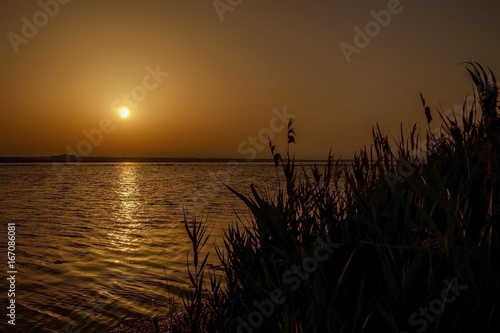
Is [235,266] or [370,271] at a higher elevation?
[370,271]

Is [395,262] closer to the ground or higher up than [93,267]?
higher up

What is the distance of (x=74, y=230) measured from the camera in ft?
49.3

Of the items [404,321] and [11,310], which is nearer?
[404,321]

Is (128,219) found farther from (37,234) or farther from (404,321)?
(404,321)

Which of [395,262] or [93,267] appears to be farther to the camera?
[93,267]

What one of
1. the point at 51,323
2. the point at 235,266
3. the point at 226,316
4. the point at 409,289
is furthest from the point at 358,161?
the point at 51,323

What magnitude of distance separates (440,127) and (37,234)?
13.5 meters

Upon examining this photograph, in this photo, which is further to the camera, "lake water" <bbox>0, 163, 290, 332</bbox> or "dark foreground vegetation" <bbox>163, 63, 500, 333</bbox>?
"lake water" <bbox>0, 163, 290, 332</bbox>

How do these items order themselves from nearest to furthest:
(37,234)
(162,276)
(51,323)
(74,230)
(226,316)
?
(226,316) < (51,323) < (162,276) < (37,234) < (74,230)

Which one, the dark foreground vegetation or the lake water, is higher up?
the dark foreground vegetation

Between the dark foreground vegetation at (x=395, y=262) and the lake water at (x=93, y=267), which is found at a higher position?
the dark foreground vegetation at (x=395, y=262)

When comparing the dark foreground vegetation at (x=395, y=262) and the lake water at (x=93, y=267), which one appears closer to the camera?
the dark foreground vegetation at (x=395, y=262)

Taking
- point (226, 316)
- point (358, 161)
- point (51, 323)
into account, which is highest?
point (358, 161)

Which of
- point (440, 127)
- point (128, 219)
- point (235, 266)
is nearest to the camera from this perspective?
point (235, 266)
